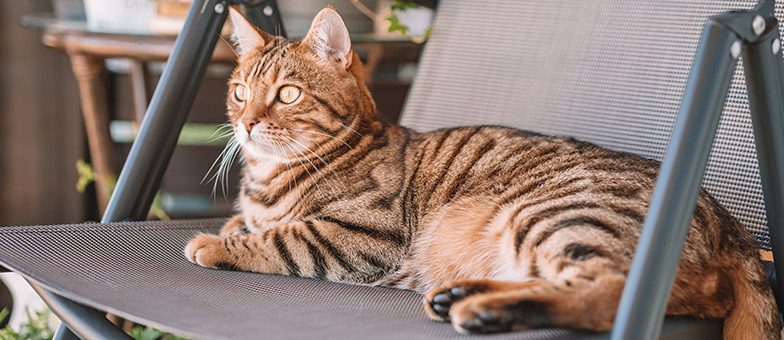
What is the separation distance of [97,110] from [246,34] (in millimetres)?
865

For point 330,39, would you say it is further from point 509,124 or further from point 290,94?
point 509,124

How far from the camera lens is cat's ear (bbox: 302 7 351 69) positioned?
1388 mm

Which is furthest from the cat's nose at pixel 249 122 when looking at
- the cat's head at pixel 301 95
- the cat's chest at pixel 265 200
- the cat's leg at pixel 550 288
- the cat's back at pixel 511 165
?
the cat's leg at pixel 550 288

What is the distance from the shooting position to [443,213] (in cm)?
136

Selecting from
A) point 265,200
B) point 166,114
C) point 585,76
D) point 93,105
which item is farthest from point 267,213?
point 93,105

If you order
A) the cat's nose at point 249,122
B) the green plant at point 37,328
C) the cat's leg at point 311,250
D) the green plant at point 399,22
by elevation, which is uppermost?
the green plant at point 399,22

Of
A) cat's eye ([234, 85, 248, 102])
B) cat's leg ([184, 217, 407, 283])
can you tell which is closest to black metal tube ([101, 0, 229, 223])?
cat's eye ([234, 85, 248, 102])

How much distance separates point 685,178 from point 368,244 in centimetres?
51

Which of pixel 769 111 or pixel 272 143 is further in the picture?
pixel 272 143

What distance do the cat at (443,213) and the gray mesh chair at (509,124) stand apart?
38mm

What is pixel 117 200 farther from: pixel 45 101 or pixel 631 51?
A: pixel 45 101

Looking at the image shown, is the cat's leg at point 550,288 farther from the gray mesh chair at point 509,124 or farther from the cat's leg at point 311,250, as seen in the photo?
the cat's leg at point 311,250

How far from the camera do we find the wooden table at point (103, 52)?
2.05 metres

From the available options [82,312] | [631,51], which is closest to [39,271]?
[82,312]
